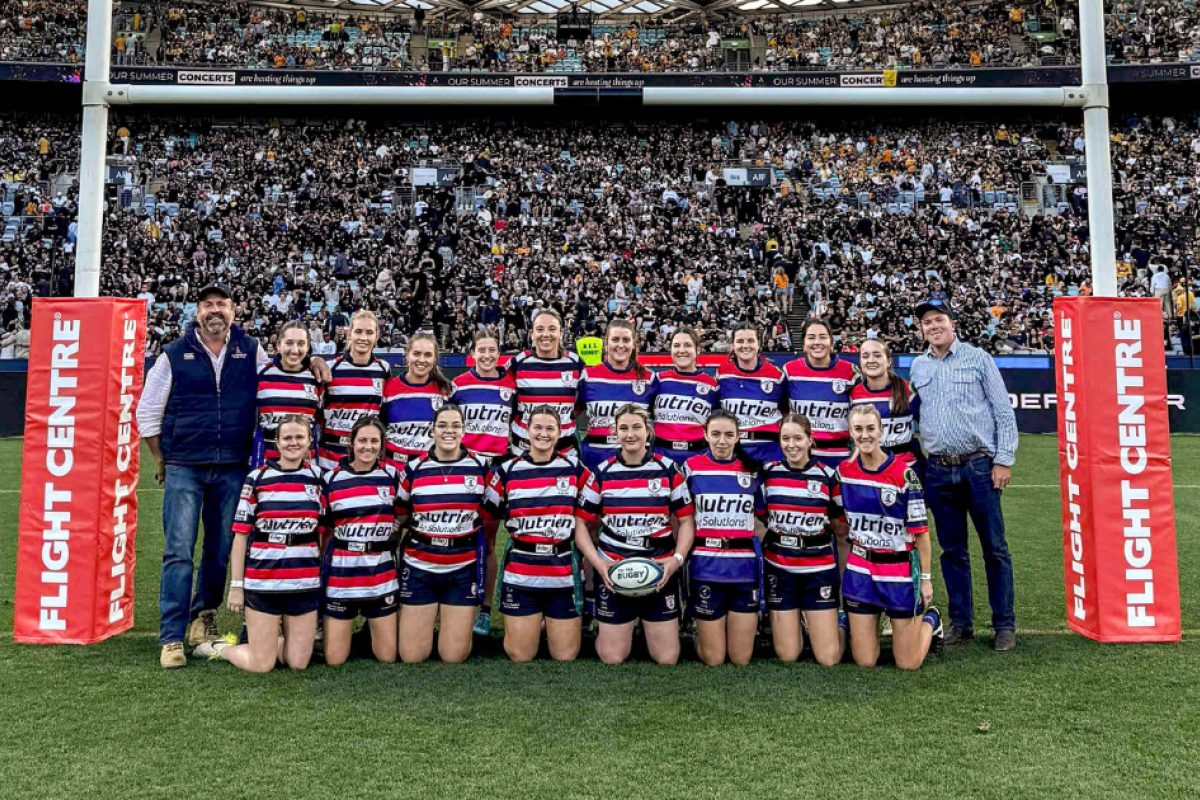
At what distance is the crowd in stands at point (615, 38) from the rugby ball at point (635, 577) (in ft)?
72.0

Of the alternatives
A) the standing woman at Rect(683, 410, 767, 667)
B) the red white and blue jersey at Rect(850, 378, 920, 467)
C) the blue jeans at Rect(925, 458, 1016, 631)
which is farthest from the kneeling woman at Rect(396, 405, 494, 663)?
the blue jeans at Rect(925, 458, 1016, 631)

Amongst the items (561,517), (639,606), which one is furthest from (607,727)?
(561,517)

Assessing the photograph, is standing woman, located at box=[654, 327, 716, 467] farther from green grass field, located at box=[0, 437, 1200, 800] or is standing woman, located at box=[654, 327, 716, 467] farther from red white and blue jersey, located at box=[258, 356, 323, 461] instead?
red white and blue jersey, located at box=[258, 356, 323, 461]

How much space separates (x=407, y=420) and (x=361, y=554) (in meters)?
0.96

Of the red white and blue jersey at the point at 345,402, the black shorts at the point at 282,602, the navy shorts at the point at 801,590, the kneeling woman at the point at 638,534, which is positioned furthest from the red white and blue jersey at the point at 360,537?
the navy shorts at the point at 801,590

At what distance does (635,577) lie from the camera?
414 cm

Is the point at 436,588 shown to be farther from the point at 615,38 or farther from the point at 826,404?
the point at 615,38

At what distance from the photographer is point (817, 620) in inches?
170

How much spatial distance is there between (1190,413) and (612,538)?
1403 centimetres

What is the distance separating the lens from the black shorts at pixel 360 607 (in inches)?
168

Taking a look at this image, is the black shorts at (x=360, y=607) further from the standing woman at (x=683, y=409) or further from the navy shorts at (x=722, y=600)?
the standing woman at (x=683, y=409)

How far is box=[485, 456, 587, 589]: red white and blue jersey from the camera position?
439 centimetres

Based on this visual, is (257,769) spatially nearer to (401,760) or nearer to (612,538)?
(401,760)

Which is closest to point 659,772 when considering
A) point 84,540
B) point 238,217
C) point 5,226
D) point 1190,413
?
point 84,540
